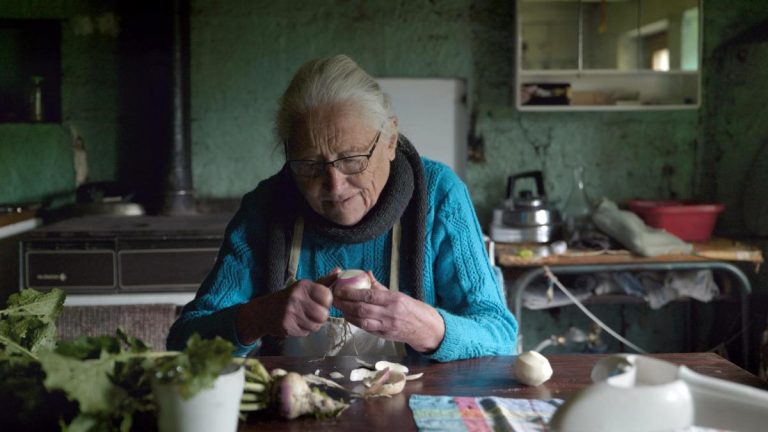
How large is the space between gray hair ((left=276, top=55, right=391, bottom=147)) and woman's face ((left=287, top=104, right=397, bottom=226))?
18 millimetres

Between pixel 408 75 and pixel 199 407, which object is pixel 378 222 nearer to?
pixel 199 407

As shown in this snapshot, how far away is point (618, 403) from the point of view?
0.79 meters

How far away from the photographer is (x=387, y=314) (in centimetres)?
162

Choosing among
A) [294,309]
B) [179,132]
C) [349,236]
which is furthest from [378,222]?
[179,132]

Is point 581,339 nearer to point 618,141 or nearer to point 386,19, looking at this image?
point 618,141

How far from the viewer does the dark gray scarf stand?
1994 mm

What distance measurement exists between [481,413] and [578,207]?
9.59 ft

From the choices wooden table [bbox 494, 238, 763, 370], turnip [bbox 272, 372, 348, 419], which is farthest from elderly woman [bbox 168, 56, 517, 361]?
wooden table [bbox 494, 238, 763, 370]

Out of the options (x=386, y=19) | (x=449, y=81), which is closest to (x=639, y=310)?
(x=449, y=81)

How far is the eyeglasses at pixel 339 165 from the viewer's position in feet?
6.20

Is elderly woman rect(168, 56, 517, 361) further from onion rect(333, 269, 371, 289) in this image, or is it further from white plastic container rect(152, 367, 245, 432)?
white plastic container rect(152, 367, 245, 432)

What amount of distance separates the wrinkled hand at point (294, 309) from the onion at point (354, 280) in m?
0.03

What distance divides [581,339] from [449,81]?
153cm

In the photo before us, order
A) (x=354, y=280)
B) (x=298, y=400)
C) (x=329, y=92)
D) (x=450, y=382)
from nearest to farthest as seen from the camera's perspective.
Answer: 1. (x=298, y=400)
2. (x=450, y=382)
3. (x=354, y=280)
4. (x=329, y=92)
